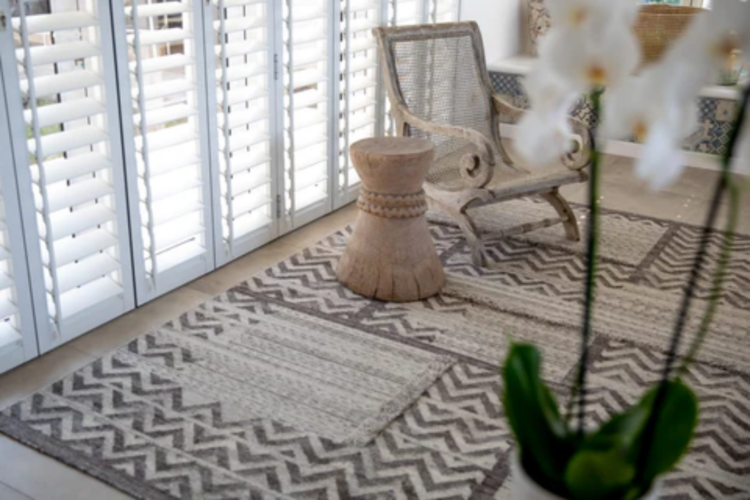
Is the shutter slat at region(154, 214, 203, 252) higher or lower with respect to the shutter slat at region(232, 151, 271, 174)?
lower

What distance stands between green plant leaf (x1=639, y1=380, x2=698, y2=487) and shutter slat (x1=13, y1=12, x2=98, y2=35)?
178 cm

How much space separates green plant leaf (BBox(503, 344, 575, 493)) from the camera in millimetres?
922

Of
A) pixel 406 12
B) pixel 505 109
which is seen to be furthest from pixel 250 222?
pixel 406 12

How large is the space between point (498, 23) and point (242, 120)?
228cm

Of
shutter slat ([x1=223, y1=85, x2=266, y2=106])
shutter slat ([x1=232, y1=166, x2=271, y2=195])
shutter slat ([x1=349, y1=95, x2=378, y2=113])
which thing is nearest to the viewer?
shutter slat ([x1=223, y1=85, x2=266, y2=106])

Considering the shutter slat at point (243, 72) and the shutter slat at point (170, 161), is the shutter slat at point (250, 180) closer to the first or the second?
the shutter slat at point (170, 161)

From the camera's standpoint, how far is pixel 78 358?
2.38m

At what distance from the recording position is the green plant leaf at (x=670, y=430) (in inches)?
35.4

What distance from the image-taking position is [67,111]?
7.38 feet

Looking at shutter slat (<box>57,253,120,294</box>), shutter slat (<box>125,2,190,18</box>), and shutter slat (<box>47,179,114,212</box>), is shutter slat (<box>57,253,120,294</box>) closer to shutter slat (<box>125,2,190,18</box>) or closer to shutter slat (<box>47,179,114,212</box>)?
shutter slat (<box>47,179,114,212</box>)

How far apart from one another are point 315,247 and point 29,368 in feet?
3.80

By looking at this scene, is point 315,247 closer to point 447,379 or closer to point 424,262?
point 424,262

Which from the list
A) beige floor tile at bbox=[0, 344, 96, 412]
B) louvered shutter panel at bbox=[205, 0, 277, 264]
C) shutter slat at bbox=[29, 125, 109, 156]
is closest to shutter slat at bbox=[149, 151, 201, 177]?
louvered shutter panel at bbox=[205, 0, 277, 264]

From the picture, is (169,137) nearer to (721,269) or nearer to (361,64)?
(361,64)
